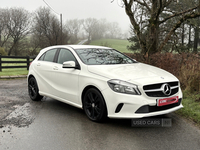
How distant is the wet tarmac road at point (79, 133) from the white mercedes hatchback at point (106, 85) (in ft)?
1.13

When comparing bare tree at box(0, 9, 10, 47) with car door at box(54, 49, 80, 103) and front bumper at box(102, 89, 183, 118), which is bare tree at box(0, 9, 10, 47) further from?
front bumper at box(102, 89, 183, 118)

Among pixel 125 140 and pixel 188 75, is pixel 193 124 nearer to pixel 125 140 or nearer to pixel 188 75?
pixel 125 140

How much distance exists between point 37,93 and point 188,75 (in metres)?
4.86

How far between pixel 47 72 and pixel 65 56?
0.80 meters

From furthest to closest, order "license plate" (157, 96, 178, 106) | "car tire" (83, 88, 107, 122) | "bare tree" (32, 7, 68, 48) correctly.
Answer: "bare tree" (32, 7, 68, 48)
"car tire" (83, 88, 107, 122)
"license plate" (157, 96, 178, 106)

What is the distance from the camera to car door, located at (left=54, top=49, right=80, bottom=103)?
16.3 feet

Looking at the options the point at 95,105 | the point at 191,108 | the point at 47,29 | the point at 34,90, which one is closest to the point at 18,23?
the point at 47,29

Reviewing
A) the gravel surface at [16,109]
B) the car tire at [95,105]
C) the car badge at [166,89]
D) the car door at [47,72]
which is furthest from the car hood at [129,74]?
the gravel surface at [16,109]

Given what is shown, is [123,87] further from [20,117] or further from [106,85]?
[20,117]

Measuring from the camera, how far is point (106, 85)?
4156 millimetres

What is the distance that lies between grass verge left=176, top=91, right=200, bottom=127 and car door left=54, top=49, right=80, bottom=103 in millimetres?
2614

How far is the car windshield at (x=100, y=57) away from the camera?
5067 mm

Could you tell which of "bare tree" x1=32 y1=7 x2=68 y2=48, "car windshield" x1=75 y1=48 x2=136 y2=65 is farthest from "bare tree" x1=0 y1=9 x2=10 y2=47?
"car windshield" x1=75 y1=48 x2=136 y2=65

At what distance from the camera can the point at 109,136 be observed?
3.83 meters
